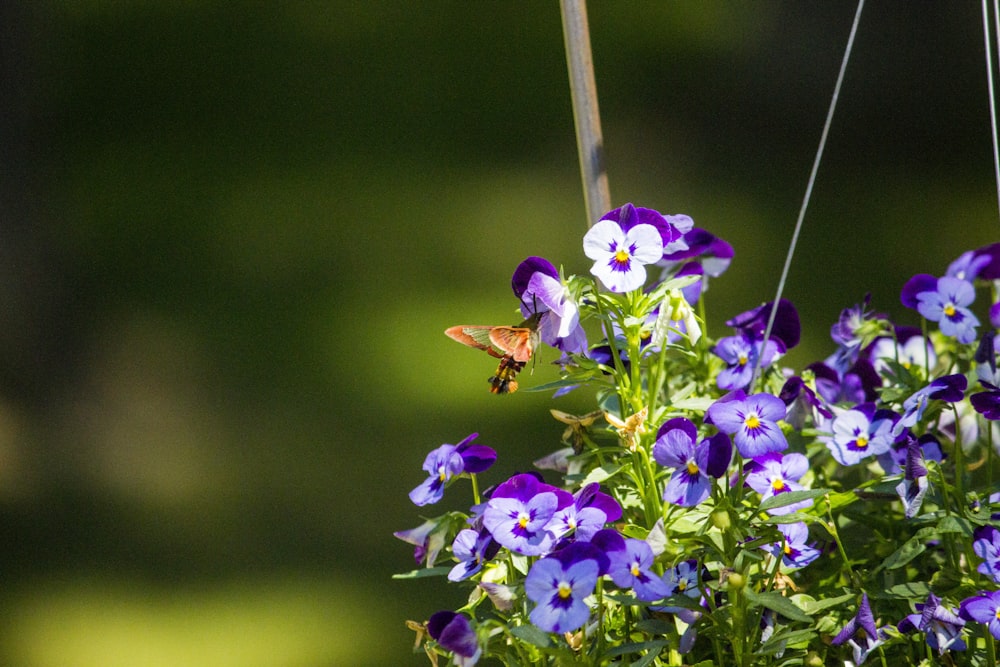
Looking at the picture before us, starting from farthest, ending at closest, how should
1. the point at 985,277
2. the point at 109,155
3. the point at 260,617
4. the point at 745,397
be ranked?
the point at 260,617, the point at 109,155, the point at 985,277, the point at 745,397

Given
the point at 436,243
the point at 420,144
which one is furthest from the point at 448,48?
the point at 436,243

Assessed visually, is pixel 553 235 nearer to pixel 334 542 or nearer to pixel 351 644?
pixel 334 542

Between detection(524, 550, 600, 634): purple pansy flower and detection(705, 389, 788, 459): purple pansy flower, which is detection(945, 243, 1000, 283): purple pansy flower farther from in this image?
detection(524, 550, 600, 634): purple pansy flower

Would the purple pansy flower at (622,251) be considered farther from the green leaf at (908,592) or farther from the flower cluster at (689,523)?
the green leaf at (908,592)

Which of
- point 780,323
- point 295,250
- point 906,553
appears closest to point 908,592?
point 906,553

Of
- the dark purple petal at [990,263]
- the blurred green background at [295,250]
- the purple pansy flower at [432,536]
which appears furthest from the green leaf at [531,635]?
the blurred green background at [295,250]

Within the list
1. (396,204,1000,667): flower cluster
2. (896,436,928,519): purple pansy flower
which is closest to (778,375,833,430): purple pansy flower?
(396,204,1000,667): flower cluster
